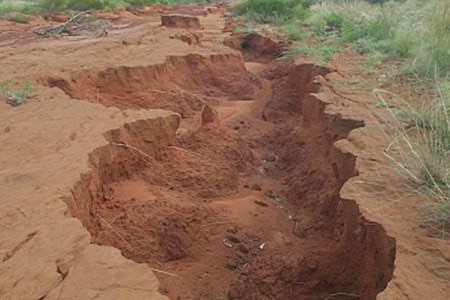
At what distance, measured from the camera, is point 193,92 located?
7645 millimetres

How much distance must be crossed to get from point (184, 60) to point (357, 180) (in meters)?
4.53

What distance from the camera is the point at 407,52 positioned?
21.9 ft

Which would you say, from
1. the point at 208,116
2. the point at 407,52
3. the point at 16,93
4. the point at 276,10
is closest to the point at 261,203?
the point at 208,116

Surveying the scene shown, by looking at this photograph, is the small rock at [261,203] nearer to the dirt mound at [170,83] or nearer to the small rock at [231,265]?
the small rock at [231,265]

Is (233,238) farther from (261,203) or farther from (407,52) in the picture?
(407,52)

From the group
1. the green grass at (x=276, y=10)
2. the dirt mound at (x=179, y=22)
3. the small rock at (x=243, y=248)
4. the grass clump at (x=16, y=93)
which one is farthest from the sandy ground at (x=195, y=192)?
the green grass at (x=276, y=10)

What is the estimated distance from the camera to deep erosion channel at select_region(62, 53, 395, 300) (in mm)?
3521

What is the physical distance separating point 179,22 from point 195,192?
6.45 metres

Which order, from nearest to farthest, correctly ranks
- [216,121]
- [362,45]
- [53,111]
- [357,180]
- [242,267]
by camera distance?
[357,180]
[242,267]
[53,111]
[216,121]
[362,45]

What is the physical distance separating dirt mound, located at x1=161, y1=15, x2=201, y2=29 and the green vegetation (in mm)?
1233

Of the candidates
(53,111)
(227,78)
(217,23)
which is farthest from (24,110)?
(217,23)

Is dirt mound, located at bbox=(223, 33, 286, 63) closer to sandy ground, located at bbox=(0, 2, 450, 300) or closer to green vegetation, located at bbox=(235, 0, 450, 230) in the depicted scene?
green vegetation, located at bbox=(235, 0, 450, 230)

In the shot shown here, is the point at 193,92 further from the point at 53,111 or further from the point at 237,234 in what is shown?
the point at 237,234

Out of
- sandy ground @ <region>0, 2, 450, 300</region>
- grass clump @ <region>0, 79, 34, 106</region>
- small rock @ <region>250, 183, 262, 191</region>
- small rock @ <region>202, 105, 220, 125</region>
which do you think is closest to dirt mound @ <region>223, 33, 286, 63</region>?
sandy ground @ <region>0, 2, 450, 300</region>
